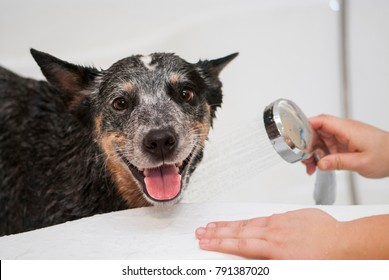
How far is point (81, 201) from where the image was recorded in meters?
1.01

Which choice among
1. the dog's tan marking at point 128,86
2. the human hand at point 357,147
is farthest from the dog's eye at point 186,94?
the human hand at point 357,147

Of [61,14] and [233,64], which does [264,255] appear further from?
[61,14]

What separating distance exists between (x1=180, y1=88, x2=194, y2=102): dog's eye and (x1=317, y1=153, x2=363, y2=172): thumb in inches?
15.0

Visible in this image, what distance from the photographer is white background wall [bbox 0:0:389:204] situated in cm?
104

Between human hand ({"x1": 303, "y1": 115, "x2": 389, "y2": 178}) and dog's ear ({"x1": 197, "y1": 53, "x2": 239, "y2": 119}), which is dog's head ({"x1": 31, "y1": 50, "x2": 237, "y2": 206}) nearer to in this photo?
dog's ear ({"x1": 197, "y1": 53, "x2": 239, "y2": 119})

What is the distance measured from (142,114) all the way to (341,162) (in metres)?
0.53

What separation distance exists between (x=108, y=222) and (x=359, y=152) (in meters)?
0.64

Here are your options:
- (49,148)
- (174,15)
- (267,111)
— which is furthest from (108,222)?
(174,15)

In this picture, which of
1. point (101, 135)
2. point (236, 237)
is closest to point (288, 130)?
point (236, 237)

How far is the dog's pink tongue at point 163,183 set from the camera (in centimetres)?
90

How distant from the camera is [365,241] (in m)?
0.81

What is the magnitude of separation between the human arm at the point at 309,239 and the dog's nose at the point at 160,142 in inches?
7.4

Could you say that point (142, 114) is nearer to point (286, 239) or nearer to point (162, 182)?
point (162, 182)

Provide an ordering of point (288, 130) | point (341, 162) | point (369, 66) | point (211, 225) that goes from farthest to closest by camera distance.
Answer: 1. point (369, 66)
2. point (341, 162)
3. point (288, 130)
4. point (211, 225)
